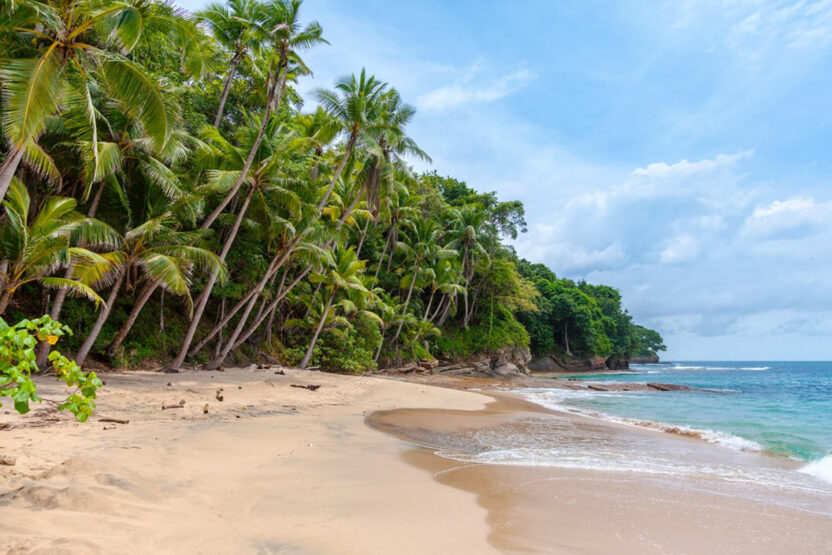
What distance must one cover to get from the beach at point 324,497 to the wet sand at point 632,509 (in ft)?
0.07

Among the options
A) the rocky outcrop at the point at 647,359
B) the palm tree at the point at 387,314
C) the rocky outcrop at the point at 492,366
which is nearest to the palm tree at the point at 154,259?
the palm tree at the point at 387,314

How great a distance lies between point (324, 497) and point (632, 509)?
3091 millimetres

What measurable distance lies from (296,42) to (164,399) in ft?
34.6

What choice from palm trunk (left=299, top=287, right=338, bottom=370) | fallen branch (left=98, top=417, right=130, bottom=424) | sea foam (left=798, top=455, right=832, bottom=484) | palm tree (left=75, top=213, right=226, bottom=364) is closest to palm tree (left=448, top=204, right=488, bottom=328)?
palm trunk (left=299, top=287, right=338, bottom=370)

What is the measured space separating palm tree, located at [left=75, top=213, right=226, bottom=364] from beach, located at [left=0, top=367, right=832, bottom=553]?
3.22 metres

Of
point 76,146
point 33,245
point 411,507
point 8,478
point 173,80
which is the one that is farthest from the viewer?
point 173,80

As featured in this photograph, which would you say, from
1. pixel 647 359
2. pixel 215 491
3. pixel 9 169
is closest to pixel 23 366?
pixel 215 491

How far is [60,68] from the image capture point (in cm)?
651

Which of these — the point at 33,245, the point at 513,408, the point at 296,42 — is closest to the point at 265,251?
the point at 296,42

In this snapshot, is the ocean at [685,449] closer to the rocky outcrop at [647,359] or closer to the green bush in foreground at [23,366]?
the green bush in foreground at [23,366]

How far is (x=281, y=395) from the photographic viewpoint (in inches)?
409

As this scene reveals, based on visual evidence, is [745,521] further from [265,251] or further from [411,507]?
[265,251]

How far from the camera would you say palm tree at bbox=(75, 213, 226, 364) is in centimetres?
1009

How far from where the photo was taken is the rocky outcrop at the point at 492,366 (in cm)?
2967
